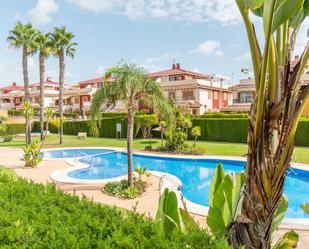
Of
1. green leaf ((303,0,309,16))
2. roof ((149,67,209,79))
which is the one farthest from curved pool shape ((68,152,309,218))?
roof ((149,67,209,79))

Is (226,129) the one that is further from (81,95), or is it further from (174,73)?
(81,95)

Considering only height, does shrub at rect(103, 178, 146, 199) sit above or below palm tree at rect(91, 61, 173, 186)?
below

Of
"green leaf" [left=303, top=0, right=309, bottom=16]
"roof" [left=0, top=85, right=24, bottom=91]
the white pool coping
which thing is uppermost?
"roof" [left=0, top=85, right=24, bottom=91]

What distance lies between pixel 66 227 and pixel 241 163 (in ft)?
56.2

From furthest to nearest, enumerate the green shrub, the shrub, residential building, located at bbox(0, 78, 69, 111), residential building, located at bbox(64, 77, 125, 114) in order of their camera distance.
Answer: residential building, located at bbox(0, 78, 69, 111) < residential building, located at bbox(64, 77, 125, 114) < the shrub < the green shrub

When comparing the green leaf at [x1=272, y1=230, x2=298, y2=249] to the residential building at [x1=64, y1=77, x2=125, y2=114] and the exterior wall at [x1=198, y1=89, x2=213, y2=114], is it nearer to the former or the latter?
the exterior wall at [x1=198, y1=89, x2=213, y2=114]

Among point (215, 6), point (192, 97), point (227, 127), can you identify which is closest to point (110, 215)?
point (215, 6)

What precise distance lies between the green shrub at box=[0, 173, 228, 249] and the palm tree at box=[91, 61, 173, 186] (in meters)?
8.02

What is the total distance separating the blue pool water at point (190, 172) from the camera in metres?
13.5

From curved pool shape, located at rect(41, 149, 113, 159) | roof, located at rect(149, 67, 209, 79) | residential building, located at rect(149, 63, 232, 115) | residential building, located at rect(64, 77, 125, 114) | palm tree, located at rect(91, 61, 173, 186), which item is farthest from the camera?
residential building, located at rect(64, 77, 125, 114)

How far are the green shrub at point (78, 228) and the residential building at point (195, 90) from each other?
3908 centimetres

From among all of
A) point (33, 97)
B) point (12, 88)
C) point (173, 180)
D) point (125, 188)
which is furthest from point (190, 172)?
point (12, 88)

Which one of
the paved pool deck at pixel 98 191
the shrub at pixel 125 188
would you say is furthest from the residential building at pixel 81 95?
the shrub at pixel 125 188

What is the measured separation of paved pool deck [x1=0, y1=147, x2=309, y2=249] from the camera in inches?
348
